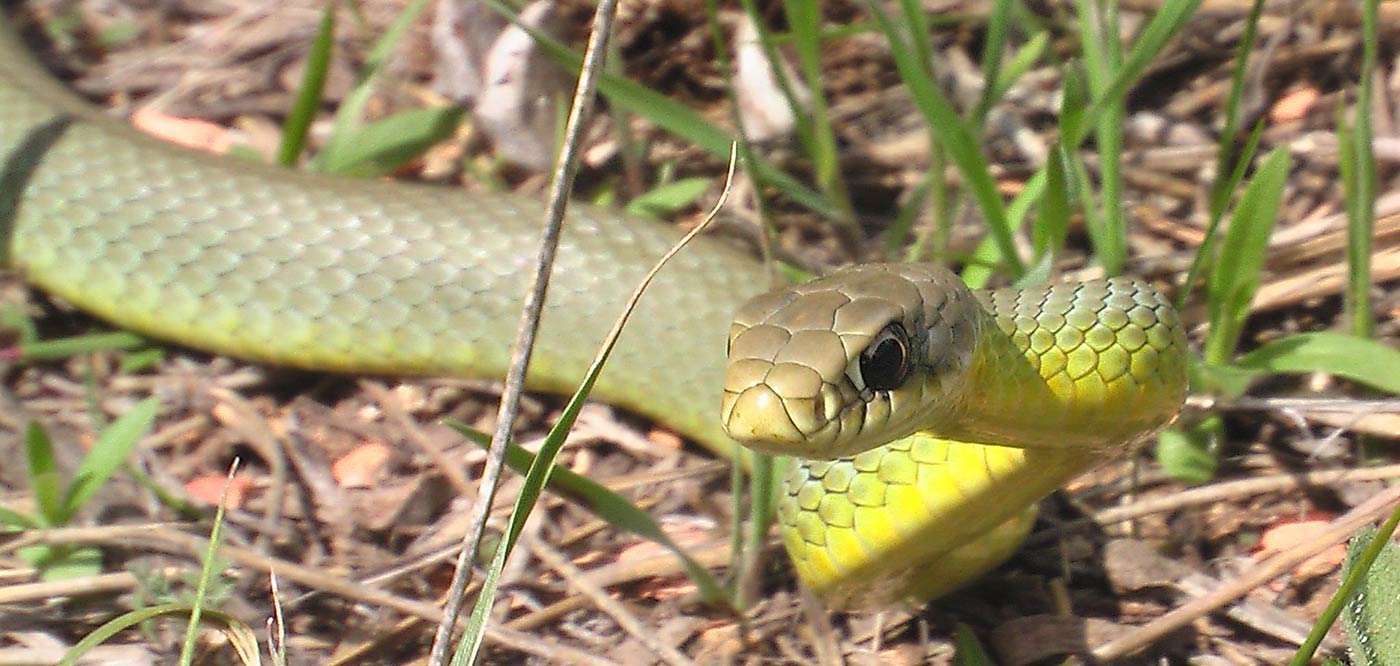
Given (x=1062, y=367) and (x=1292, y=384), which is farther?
(x=1292, y=384)

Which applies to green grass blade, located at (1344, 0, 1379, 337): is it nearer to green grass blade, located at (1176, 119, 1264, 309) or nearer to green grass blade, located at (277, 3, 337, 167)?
green grass blade, located at (1176, 119, 1264, 309)

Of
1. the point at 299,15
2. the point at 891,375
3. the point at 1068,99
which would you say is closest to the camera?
the point at 891,375

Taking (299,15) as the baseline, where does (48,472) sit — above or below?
below

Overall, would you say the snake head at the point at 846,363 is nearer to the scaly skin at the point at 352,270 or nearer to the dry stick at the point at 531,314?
the dry stick at the point at 531,314

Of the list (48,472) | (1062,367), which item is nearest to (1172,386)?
(1062,367)

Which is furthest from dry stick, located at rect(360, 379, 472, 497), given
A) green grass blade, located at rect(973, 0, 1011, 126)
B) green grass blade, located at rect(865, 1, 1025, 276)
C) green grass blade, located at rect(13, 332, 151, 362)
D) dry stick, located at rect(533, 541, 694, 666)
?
green grass blade, located at rect(973, 0, 1011, 126)

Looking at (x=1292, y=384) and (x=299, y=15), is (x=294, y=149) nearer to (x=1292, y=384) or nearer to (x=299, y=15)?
(x=299, y=15)

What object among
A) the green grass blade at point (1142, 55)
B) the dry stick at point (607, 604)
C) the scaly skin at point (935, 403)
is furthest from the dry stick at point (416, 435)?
the green grass blade at point (1142, 55)

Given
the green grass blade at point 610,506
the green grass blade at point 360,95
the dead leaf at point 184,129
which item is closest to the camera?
the green grass blade at point 610,506
